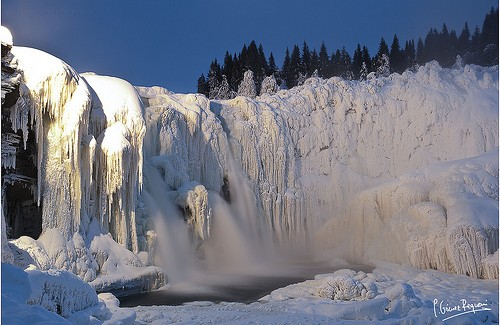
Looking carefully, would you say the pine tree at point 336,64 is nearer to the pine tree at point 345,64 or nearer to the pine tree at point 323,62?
the pine tree at point 345,64

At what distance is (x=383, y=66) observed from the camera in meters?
22.3

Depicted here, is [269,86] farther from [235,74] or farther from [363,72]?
[363,72]

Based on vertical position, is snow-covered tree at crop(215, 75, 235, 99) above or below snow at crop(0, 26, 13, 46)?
above

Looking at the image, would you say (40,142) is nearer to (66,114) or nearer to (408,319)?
(66,114)

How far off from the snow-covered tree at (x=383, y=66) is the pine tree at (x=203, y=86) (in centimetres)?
862

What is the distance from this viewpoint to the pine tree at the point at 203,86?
951 inches

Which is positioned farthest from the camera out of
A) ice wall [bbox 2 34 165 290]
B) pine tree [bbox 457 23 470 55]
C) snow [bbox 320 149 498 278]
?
pine tree [bbox 457 23 470 55]

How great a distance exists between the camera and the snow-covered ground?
710cm

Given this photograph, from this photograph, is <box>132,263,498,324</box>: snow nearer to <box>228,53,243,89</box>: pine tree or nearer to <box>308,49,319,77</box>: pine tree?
<box>228,53,243,89</box>: pine tree

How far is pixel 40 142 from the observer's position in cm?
866

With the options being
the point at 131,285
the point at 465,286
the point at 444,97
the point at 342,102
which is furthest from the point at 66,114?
the point at 444,97

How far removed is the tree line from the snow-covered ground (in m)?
1.70

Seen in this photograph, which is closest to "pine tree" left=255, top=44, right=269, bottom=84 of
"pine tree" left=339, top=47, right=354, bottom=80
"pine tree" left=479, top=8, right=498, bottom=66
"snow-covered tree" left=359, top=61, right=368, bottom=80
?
"pine tree" left=339, top=47, right=354, bottom=80

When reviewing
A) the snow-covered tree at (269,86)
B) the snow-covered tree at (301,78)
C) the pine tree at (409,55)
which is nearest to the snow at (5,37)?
the snow-covered tree at (269,86)
